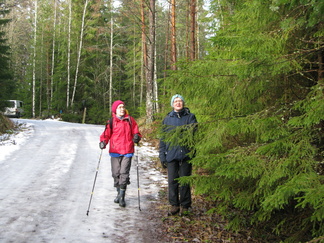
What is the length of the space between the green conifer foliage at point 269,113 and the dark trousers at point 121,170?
1832 millimetres

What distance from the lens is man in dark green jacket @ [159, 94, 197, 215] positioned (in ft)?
17.6

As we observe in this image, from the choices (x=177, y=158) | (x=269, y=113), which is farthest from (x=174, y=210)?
(x=269, y=113)

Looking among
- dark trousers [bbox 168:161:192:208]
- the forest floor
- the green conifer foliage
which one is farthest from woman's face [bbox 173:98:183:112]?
the forest floor

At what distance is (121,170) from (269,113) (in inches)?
129

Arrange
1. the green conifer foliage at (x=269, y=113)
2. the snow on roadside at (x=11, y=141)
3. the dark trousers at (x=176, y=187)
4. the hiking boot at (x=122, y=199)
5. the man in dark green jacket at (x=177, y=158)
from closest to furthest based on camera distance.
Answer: the green conifer foliage at (x=269, y=113), the man in dark green jacket at (x=177, y=158), the dark trousers at (x=176, y=187), the hiking boot at (x=122, y=199), the snow on roadside at (x=11, y=141)

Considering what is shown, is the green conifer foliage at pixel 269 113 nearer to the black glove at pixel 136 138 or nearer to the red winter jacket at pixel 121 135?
the black glove at pixel 136 138

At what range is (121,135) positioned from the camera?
623cm

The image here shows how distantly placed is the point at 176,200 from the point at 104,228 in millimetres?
1395

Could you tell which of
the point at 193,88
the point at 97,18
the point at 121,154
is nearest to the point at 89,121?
the point at 97,18

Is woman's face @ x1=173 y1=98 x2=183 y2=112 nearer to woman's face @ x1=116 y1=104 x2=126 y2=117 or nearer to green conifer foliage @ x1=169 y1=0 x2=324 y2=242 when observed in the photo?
green conifer foliage @ x1=169 y1=0 x2=324 y2=242

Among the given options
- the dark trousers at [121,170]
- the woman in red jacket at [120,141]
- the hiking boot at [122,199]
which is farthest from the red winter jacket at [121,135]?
the hiking boot at [122,199]

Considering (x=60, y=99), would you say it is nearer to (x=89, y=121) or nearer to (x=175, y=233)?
(x=89, y=121)

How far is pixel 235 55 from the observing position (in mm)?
4594

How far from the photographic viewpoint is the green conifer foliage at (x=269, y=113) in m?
3.26
